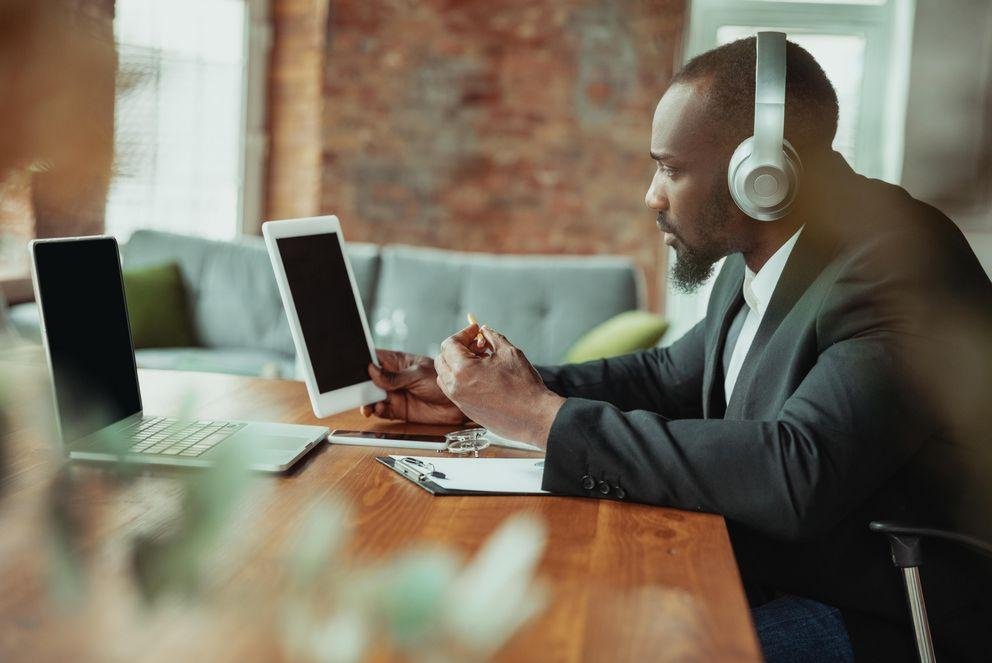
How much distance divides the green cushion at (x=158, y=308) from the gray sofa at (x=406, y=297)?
0.16 ft

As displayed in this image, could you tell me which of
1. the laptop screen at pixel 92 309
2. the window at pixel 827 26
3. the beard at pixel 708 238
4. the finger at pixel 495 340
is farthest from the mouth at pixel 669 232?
the window at pixel 827 26

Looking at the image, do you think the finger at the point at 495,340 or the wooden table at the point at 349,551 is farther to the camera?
Result: the finger at the point at 495,340

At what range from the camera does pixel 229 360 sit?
12.3 feet

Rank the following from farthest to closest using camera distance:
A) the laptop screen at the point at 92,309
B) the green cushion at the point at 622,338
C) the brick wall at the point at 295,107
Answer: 1. the brick wall at the point at 295,107
2. the green cushion at the point at 622,338
3. the laptop screen at the point at 92,309

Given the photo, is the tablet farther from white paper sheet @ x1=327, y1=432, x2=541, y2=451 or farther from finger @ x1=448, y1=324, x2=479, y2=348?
finger @ x1=448, y1=324, x2=479, y2=348

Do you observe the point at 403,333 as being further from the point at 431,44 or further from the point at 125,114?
the point at 125,114

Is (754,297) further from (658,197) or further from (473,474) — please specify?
(473,474)

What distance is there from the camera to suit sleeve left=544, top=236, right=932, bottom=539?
3.52 ft

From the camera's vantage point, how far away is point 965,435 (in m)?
1.21

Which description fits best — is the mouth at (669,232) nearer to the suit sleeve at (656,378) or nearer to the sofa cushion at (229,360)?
the suit sleeve at (656,378)

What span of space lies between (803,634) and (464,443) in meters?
0.49

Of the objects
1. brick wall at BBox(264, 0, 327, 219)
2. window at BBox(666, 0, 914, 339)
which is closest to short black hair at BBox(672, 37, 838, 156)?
window at BBox(666, 0, 914, 339)

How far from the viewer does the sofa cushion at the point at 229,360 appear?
11.8ft

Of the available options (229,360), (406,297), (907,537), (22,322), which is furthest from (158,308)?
(22,322)
